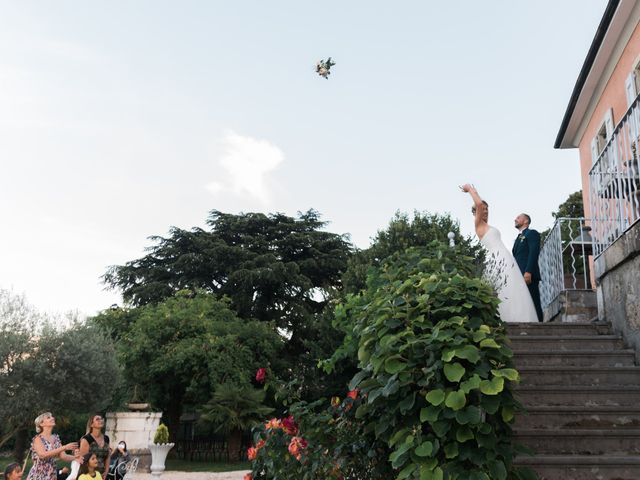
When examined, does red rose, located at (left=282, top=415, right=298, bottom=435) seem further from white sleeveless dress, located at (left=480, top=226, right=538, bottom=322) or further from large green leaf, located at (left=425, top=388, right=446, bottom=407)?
white sleeveless dress, located at (left=480, top=226, right=538, bottom=322)

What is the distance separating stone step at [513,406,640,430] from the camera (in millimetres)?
4227

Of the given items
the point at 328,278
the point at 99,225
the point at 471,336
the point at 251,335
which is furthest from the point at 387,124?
the point at 328,278

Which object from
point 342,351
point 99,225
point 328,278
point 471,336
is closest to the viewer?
point 471,336

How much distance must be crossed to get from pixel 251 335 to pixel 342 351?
65.3 ft

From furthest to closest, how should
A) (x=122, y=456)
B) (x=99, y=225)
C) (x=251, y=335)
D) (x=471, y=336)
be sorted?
(x=251, y=335) → (x=99, y=225) → (x=122, y=456) → (x=471, y=336)

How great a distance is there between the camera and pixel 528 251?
7773 millimetres

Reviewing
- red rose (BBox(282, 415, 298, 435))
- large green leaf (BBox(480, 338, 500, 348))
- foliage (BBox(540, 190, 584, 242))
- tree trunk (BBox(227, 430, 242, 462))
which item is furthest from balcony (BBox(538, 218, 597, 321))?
foliage (BBox(540, 190, 584, 242))

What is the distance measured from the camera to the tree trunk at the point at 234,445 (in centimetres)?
2227

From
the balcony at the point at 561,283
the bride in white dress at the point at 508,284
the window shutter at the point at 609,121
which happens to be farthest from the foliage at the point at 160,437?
the window shutter at the point at 609,121

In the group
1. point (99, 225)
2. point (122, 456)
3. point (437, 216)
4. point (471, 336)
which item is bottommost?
point (122, 456)

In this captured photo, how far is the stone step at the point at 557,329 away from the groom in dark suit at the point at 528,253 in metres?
1.48

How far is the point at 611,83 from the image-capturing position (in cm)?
1088

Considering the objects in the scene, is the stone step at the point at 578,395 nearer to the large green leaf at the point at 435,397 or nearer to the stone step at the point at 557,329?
the stone step at the point at 557,329

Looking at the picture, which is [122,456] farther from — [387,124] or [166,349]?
[166,349]
